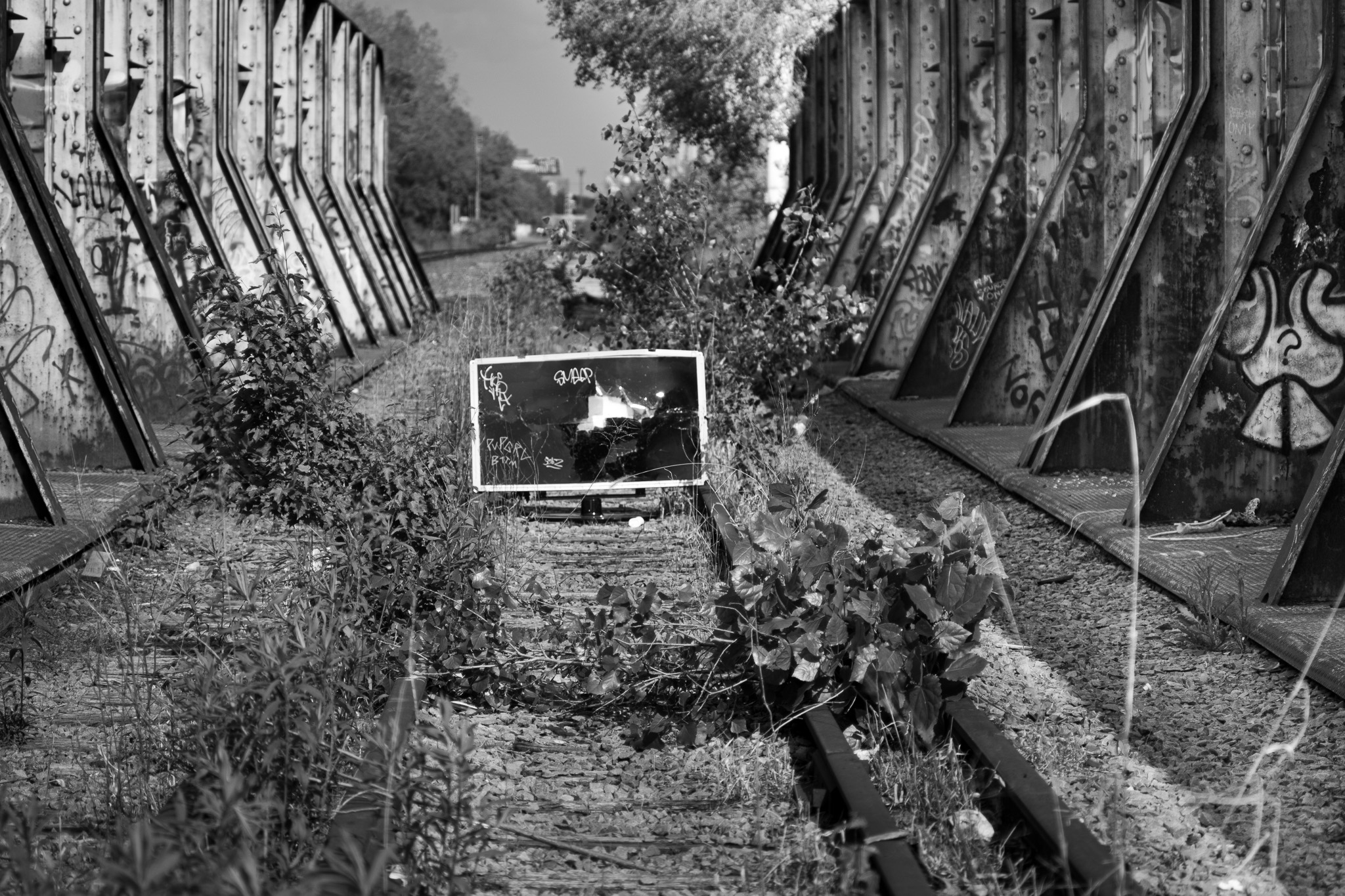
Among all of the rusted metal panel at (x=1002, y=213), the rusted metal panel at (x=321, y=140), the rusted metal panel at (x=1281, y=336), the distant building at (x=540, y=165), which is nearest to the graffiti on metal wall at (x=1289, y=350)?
the rusted metal panel at (x=1281, y=336)

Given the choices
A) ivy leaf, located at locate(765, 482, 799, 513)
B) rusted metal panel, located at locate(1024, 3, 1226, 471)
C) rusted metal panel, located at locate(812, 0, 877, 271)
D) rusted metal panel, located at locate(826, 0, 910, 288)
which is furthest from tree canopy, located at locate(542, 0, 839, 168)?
ivy leaf, located at locate(765, 482, 799, 513)

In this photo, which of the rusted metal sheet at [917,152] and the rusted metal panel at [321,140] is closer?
the rusted metal sheet at [917,152]

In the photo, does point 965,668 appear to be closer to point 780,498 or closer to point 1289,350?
point 780,498

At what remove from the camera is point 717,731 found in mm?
4398

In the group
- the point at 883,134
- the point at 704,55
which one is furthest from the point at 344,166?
the point at 883,134

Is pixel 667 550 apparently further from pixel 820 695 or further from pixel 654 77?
pixel 654 77

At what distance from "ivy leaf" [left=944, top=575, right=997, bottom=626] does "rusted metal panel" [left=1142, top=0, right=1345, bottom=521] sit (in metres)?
2.96

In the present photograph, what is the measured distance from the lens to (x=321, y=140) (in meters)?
20.8

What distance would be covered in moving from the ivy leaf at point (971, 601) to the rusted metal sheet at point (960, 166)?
27.6 ft

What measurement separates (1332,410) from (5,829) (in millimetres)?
5908

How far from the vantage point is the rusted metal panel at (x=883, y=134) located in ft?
57.4

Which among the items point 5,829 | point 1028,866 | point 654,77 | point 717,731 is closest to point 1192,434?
point 717,731

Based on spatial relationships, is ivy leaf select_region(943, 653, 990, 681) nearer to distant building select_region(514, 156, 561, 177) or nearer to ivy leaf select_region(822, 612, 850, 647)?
ivy leaf select_region(822, 612, 850, 647)

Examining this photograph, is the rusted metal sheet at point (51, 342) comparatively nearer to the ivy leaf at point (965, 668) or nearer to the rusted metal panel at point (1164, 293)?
the rusted metal panel at point (1164, 293)
